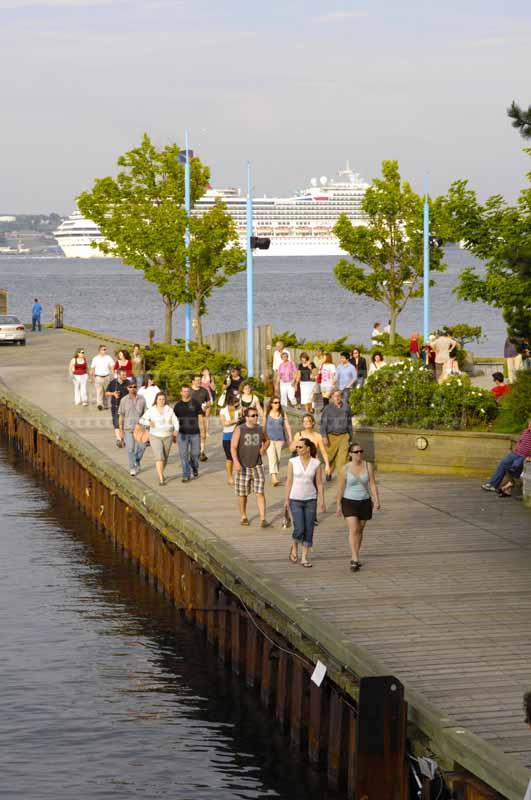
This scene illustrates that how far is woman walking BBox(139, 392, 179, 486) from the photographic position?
25.4 meters

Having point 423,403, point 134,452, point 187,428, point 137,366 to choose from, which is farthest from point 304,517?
point 137,366

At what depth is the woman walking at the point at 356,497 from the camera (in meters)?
18.4

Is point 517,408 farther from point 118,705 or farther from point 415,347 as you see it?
point 415,347

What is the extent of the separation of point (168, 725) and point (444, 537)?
553 cm

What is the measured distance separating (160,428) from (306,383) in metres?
8.07

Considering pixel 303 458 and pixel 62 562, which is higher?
pixel 303 458

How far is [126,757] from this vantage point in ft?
53.0

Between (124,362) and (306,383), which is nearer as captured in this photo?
(306,383)

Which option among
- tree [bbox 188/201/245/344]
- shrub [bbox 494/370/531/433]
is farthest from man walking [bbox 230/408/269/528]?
tree [bbox 188/201/245/344]

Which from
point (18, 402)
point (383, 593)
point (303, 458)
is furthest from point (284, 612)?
point (18, 402)

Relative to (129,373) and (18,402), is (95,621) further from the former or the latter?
(18,402)

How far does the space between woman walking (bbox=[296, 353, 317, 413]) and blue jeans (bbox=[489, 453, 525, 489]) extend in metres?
9.44

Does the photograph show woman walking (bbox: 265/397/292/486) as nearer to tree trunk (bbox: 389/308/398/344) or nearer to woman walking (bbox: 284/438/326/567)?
woman walking (bbox: 284/438/326/567)

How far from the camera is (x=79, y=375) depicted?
36.6 metres
